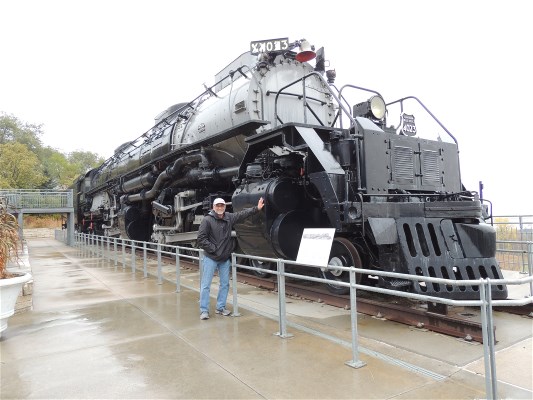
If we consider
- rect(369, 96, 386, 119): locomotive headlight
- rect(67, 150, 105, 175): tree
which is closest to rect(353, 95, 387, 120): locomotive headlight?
rect(369, 96, 386, 119): locomotive headlight

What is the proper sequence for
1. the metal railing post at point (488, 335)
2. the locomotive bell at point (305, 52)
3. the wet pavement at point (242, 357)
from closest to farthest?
the metal railing post at point (488, 335), the wet pavement at point (242, 357), the locomotive bell at point (305, 52)

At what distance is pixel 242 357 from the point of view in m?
3.50

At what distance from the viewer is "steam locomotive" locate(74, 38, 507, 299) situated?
14.5ft

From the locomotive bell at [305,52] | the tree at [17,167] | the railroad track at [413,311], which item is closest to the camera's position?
the railroad track at [413,311]

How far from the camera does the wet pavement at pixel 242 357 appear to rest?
284 centimetres

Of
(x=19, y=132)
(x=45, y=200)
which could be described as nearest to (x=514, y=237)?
(x=45, y=200)

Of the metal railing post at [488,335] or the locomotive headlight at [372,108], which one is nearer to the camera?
the metal railing post at [488,335]

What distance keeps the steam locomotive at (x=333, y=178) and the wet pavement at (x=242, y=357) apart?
0.62 m

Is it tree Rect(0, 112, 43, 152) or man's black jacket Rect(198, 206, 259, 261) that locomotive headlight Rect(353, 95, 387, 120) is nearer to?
man's black jacket Rect(198, 206, 259, 261)

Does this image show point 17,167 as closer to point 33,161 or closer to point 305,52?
point 33,161

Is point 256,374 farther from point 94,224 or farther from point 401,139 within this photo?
point 94,224

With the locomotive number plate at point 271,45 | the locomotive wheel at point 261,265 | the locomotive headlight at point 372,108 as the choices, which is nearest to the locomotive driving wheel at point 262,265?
the locomotive wheel at point 261,265

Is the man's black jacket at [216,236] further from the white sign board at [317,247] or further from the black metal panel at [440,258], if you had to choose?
the black metal panel at [440,258]

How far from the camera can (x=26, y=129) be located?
2089 inches
